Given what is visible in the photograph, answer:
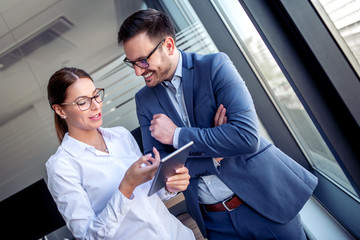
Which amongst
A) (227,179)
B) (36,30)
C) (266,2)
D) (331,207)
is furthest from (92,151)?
(36,30)

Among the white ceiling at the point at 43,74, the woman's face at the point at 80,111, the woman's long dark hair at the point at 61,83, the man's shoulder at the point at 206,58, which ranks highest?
the white ceiling at the point at 43,74

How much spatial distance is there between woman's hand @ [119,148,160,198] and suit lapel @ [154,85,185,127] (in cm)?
27

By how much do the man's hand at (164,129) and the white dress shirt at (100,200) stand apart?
32cm

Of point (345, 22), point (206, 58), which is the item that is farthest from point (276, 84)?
point (206, 58)

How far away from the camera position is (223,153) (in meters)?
1.09

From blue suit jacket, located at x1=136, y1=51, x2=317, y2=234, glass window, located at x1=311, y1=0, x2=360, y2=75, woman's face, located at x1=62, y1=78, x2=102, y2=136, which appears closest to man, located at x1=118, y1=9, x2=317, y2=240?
blue suit jacket, located at x1=136, y1=51, x2=317, y2=234

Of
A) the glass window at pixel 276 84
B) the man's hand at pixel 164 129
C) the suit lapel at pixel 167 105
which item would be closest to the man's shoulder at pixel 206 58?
the suit lapel at pixel 167 105

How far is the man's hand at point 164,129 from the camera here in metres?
1.16

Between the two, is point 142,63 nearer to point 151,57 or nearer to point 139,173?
point 151,57

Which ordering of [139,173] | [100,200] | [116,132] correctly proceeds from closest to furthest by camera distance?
[139,173], [100,200], [116,132]

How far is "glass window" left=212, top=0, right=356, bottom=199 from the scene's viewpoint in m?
1.87

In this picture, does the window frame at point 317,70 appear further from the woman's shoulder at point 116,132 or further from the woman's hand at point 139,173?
A: the woman's shoulder at point 116,132

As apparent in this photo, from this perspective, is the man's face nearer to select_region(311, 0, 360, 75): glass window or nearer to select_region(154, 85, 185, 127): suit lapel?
select_region(154, 85, 185, 127): suit lapel

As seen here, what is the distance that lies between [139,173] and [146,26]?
0.81 meters
